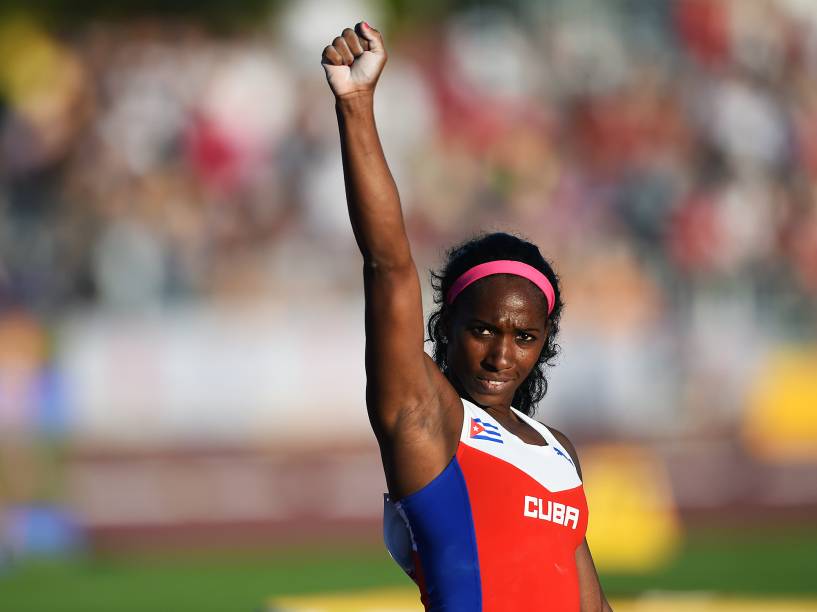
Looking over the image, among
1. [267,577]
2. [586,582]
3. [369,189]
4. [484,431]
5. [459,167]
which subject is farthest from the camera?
[459,167]

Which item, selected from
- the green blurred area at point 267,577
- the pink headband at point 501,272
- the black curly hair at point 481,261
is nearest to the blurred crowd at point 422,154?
the green blurred area at point 267,577

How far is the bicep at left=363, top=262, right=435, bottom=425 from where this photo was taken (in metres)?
2.79

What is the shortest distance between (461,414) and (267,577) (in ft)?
22.9

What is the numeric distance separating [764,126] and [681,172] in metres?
1.30

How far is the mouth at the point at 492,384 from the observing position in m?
3.21

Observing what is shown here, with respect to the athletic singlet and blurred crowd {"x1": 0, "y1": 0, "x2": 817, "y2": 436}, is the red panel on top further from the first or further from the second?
blurred crowd {"x1": 0, "y1": 0, "x2": 817, "y2": 436}

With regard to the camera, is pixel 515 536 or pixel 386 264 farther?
pixel 515 536

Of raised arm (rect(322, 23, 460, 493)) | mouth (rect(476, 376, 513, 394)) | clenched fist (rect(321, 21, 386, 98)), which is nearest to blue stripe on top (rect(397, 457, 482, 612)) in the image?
raised arm (rect(322, 23, 460, 493))

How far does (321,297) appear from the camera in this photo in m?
10.8

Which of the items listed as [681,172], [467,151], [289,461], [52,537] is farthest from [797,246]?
[52,537]

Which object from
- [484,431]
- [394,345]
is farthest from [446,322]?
[394,345]

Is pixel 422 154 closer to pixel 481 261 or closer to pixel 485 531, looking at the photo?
pixel 481 261

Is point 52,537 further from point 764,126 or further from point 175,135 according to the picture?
point 764,126

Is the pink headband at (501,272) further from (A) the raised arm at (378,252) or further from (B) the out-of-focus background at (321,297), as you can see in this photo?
(B) the out-of-focus background at (321,297)
